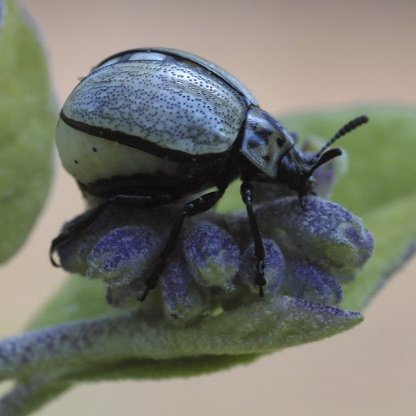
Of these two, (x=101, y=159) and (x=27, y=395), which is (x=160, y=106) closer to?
(x=101, y=159)

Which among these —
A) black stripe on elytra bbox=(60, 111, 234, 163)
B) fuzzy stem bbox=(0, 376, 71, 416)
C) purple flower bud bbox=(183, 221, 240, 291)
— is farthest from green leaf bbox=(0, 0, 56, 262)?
purple flower bud bbox=(183, 221, 240, 291)

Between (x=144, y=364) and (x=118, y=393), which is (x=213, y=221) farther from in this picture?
(x=118, y=393)

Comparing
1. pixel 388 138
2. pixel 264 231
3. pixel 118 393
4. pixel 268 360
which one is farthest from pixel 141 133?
pixel 268 360

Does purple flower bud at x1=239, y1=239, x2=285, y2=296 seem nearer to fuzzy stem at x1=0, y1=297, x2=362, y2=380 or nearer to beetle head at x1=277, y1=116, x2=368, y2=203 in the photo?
fuzzy stem at x1=0, y1=297, x2=362, y2=380

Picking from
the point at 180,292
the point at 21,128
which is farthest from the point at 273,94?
the point at 180,292

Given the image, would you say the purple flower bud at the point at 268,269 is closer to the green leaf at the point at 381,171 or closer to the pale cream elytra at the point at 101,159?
the pale cream elytra at the point at 101,159
